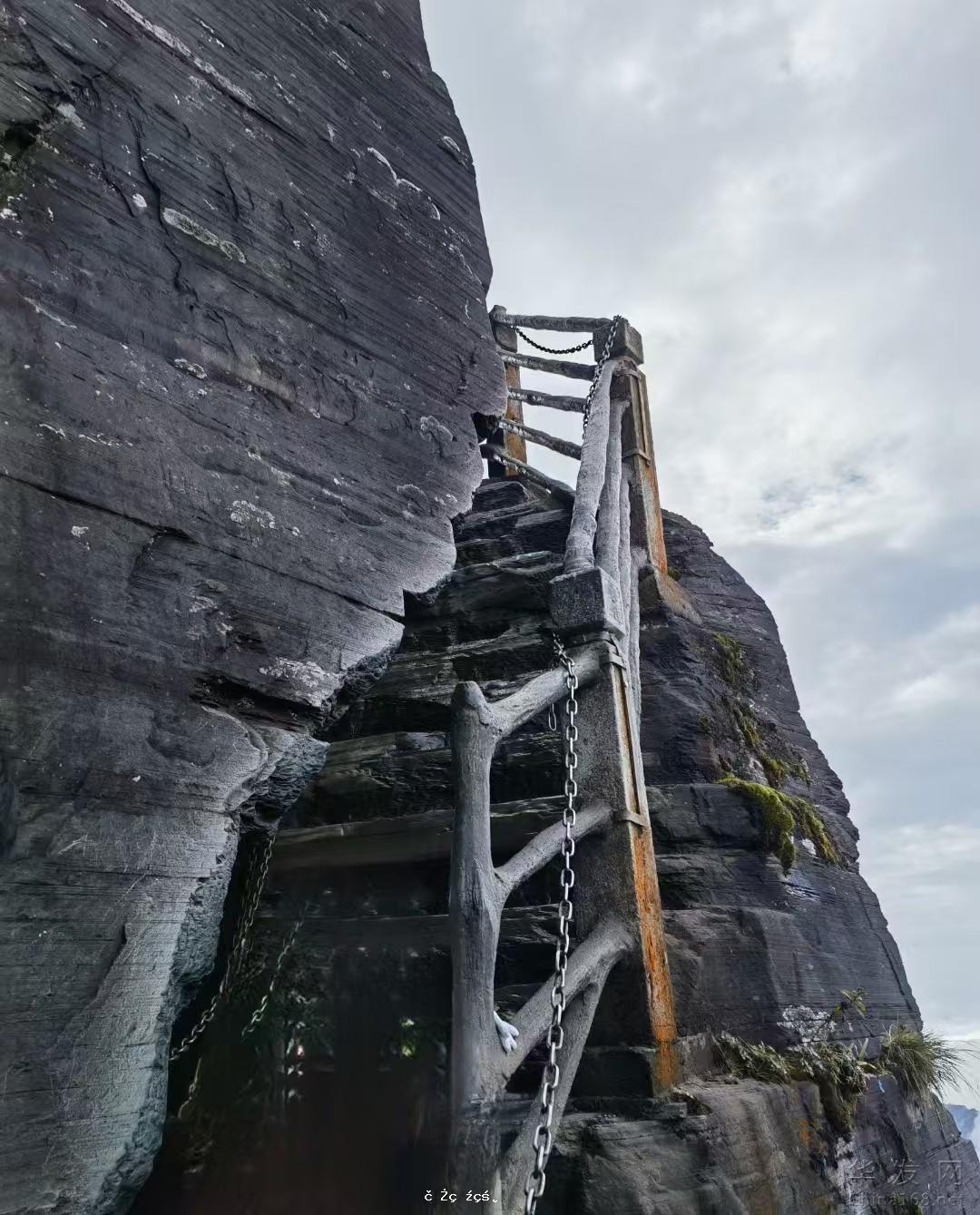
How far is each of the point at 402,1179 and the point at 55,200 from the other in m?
2.92

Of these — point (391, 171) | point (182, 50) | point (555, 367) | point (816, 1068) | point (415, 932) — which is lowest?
point (816, 1068)

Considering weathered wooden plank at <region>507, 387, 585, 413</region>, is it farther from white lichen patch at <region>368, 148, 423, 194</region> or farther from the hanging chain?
the hanging chain

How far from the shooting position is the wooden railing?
2441mm

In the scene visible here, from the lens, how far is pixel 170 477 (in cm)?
230

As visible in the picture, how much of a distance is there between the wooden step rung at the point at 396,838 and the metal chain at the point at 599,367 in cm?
278

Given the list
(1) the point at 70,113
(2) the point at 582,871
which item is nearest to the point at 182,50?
(1) the point at 70,113

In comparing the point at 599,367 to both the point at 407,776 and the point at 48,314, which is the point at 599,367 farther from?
the point at 48,314

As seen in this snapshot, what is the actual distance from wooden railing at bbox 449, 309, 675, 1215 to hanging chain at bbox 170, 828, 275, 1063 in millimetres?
800

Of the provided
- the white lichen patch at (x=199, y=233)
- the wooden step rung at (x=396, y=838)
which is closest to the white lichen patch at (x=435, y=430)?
the white lichen patch at (x=199, y=233)

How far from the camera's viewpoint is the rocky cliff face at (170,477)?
5.93 feet

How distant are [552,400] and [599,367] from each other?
40cm

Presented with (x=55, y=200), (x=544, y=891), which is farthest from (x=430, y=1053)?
(x=55, y=200)

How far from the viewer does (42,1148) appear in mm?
1656

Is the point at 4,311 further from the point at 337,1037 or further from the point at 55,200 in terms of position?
the point at 337,1037
